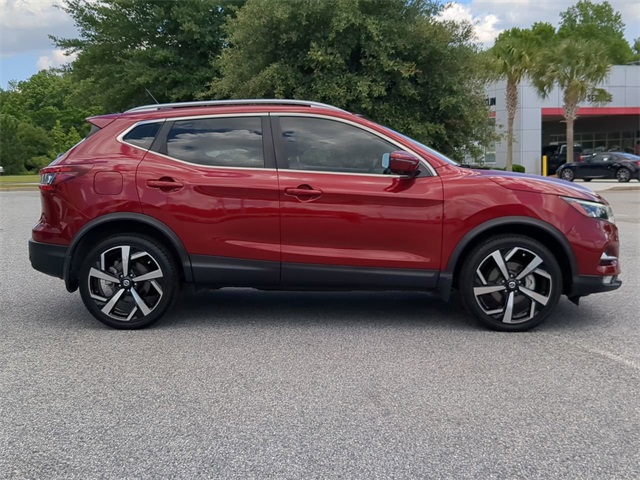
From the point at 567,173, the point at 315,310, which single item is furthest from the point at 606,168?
the point at 315,310

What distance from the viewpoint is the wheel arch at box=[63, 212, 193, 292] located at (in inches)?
207

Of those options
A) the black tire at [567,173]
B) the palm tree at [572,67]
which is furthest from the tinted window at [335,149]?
the palm tree at [572,67]

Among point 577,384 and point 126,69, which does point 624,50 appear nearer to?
point 126,69

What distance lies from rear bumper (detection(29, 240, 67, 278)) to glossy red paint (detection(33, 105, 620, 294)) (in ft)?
0.27

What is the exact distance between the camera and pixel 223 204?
5.22 m

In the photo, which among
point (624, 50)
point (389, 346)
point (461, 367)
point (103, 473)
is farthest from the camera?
point (624, 50)

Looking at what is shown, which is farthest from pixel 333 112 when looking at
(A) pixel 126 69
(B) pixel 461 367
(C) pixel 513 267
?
(A) pixel 126 69

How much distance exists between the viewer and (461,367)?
14.5 feet

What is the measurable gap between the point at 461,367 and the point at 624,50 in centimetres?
8898

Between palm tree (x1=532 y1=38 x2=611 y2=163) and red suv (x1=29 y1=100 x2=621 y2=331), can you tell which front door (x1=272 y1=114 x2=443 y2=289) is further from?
palm tree (x1=532 y1=38 x2=611 y2=163)

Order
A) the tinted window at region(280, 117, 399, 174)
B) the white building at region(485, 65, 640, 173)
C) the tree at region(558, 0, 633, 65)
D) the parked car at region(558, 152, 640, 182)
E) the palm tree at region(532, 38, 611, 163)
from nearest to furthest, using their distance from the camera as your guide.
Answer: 1. the tinted window at region(280, 117, 399, 174)
2. the parked car at region(558, 152, 640, 182)
3. the palm tree at region(532, 38, 611, 163)
4. the white building at region(485, 65, 640, 173)
5. the tree at region(558, 0, 633, 65)

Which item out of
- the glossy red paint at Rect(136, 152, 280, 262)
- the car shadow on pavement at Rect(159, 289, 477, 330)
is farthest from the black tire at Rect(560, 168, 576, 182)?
the glossy red paint at Rect(136, 152, 280, 262)

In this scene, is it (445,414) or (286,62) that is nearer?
(445,414)

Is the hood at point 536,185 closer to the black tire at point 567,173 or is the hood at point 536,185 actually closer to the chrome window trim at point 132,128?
the chrome window trim at point 132,128
